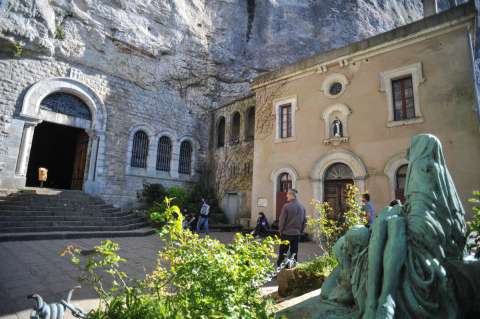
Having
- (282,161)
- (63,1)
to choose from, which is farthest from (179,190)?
(63,1)

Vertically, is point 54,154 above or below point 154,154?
above

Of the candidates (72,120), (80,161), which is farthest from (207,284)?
(80,161)

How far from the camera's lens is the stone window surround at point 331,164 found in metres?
9.50

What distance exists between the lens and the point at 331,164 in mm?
10398

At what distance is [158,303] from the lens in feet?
6.91

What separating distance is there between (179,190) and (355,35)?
2101 cm

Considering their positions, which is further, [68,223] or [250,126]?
[250,126]

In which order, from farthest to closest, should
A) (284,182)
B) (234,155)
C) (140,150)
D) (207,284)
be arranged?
(234,155)
(140,150)
(284,182)
(207,284)

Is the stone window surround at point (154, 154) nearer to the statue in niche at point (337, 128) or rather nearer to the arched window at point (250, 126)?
the arched window at point (250, 126)

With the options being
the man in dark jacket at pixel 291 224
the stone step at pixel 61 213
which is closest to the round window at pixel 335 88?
the man in dark jacket at pixel 291 224

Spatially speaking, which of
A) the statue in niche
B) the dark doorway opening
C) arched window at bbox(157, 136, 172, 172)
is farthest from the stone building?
the dark doorway opening

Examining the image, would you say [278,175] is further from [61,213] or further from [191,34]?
[191,34]

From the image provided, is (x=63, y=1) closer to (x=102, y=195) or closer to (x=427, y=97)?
(x=102, y=195)

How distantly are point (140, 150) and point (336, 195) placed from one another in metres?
10.2
